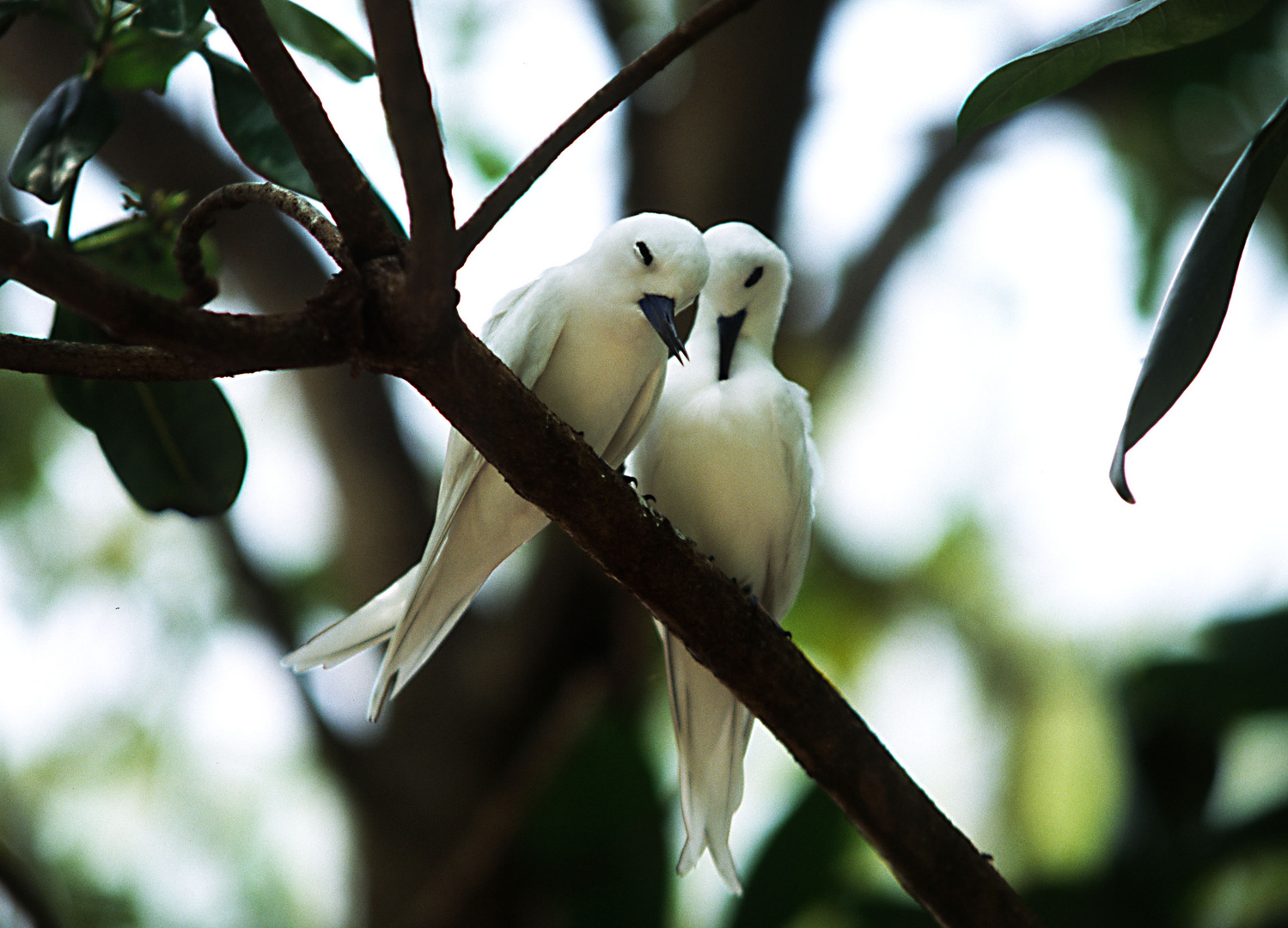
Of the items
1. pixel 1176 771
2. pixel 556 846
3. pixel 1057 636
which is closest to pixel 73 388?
pixel 556 846

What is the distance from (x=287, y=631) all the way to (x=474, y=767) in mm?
938

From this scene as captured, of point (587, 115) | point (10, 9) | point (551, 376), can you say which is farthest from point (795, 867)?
point (10, 9)

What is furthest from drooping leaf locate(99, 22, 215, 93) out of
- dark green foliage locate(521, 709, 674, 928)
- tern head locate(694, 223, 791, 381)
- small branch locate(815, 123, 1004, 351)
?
small branch locate(815, 123, 1004, 351)

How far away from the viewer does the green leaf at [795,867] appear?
2852 millimetres

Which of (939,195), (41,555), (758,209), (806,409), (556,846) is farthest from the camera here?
(41,555)

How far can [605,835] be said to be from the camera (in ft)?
9.91

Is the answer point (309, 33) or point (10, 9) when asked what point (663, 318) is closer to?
point (309, 33)

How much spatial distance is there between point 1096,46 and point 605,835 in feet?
8.16

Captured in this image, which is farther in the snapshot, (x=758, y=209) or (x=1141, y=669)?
(x=758, y=209)

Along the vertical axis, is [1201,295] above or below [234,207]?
below

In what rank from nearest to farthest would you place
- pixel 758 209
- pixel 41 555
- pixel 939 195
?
pixel 758 209, pixel 939 195, pixel 41 555

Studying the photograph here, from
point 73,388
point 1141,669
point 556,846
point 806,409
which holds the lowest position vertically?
point 1141,669

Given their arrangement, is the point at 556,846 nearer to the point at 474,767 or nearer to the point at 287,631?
the point at 474,767

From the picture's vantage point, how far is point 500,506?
5.76 feet
